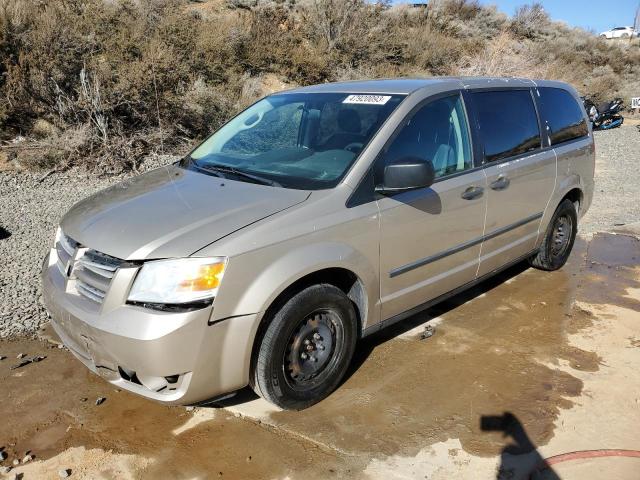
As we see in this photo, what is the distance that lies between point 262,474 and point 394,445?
729 mm

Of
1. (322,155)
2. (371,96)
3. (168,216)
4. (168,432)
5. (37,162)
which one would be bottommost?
(168,432)

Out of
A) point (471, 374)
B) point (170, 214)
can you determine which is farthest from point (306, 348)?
point (471, 374)

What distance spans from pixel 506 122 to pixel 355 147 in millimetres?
1650

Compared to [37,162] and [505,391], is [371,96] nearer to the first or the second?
[505,391]

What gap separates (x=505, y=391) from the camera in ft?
11.5

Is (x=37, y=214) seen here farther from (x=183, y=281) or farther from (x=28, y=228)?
(x=183, y=281)

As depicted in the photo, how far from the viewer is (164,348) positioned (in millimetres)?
2633

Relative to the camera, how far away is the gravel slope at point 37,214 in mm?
4527

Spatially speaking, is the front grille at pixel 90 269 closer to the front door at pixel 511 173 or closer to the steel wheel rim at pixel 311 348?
the steel wheel rim at pixel 311 348

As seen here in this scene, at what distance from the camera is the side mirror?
3.24m

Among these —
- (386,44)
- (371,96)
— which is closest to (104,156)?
(371,96)

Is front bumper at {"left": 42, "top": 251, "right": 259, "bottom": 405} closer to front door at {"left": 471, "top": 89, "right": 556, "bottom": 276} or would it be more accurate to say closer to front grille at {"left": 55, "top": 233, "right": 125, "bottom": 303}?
front grille at {"left": 55, "top": 233, "right": 125, "bottom": 303}

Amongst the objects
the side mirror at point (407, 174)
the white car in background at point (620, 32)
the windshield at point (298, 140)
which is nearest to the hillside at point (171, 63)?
the windshield at point (298, 140)

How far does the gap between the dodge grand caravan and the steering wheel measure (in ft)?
0.04
